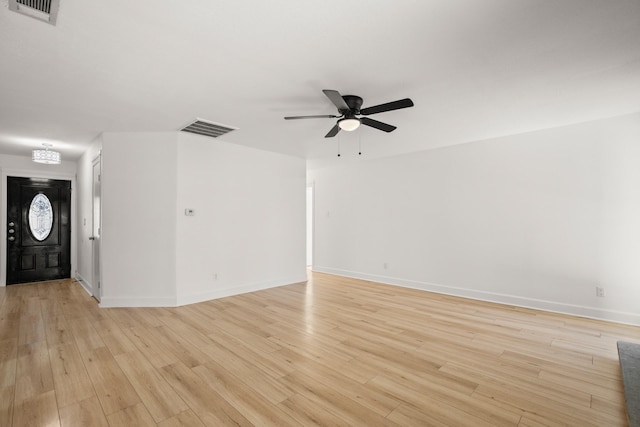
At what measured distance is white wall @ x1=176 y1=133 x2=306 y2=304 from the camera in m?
4.54

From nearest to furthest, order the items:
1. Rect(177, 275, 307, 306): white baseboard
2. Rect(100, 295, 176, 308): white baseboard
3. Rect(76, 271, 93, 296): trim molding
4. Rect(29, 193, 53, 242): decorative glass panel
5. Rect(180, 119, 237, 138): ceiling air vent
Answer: Rect(180, 119, 237, 138): ceiling air vent, Rect(100, 295, 176, 308): white baseboard, Rect(177, 275, 307, 306): white baseboard, Rect(76, 271, 93, 296): trim molding, Rect(29, 193, 53, 242): decorative glass panel

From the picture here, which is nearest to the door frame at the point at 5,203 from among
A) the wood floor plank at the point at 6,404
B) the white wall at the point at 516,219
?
the wood floor plank at the point at 6,404

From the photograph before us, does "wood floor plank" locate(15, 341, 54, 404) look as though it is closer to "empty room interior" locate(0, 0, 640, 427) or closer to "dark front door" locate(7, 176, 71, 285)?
"empty room interior" locate(0, 0, 640, 427)

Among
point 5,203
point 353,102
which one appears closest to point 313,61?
point 353,102

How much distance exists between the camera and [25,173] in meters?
5.89

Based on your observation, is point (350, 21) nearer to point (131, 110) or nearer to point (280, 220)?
point (131, 110)

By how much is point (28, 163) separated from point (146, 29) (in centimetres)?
619

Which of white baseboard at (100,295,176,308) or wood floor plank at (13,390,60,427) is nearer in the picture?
wood floor plank at (13,390,60,427)

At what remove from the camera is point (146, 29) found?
198 centimetres

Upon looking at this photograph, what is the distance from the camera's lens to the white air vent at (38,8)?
1713 millimetres

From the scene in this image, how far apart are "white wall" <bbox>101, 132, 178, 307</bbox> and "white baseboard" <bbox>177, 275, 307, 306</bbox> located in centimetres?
19

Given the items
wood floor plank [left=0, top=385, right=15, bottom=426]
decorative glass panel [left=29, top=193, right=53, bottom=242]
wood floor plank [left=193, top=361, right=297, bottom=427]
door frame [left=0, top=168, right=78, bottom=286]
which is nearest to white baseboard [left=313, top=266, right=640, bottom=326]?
wood floor plank [left=193, top=361, right=297, bottom=427]

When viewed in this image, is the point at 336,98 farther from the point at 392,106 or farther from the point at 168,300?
the point at 168,300

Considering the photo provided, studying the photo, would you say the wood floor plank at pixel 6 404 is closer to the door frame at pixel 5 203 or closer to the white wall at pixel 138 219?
the white wall at pixel 138 219
